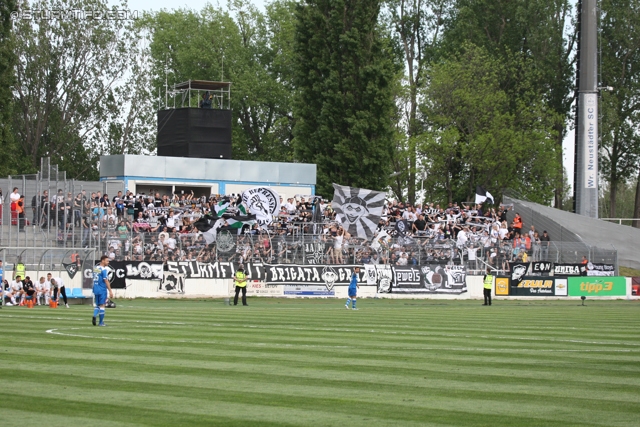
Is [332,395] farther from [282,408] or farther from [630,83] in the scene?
[630,83]

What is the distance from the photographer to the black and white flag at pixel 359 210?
149ft

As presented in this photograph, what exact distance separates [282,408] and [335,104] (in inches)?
2195

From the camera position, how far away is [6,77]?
5703 centimetres

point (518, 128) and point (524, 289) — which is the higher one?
point (518, 128)

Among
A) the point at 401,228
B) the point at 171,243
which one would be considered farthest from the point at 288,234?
the point at 401,228

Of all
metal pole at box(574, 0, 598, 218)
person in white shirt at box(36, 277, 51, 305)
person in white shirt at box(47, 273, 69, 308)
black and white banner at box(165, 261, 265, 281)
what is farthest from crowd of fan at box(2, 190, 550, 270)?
metal pole at box(574, 0, 598, 218)

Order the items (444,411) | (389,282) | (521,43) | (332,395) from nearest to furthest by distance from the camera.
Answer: (444,411) < (332,395) < (389,282) < (521,43)

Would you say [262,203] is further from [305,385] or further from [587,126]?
[305,385]

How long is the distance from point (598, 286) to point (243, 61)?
46.1m

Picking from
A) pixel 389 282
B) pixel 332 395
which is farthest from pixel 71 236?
pixel 332 395

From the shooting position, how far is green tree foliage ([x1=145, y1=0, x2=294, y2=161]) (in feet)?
283

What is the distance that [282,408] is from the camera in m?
11.2

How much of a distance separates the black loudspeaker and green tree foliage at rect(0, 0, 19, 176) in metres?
8.73

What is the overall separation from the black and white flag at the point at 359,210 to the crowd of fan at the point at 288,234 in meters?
1.13
